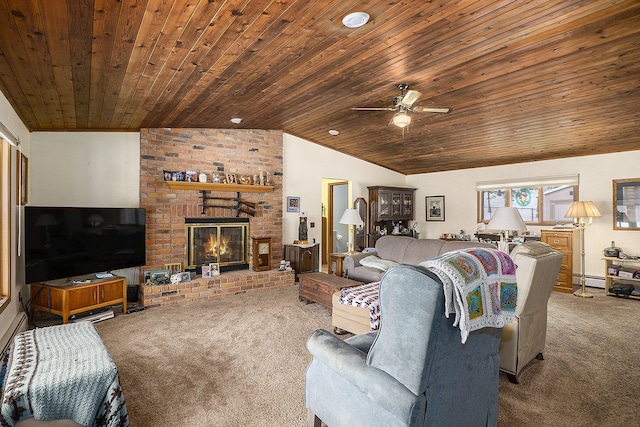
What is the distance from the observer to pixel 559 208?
615 cm

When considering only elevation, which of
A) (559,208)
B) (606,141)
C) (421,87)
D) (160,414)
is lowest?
(160,414)

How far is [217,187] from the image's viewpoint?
5371 millimetres

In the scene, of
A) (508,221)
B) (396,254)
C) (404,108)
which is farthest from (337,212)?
(404,108)

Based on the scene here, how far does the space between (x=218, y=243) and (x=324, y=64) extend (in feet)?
11.4

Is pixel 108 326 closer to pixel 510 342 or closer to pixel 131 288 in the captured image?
pixel 131 288

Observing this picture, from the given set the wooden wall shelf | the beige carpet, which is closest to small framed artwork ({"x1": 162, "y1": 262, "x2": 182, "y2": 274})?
the beige carpet

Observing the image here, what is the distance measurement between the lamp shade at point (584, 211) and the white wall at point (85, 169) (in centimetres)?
678

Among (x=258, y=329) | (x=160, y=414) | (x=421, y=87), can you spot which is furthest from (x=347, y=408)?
(x=421, y=87)

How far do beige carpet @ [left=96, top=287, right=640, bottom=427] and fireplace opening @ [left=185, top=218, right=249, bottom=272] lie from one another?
1094 millimetres

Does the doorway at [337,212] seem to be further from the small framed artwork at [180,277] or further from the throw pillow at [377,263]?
the small framed artwork at [180,277]

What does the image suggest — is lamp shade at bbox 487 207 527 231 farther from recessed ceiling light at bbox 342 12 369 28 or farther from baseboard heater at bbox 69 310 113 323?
baseboard heater at bbox 69 310 113 323

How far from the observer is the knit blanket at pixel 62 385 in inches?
64.2

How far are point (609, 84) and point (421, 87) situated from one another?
5.99 feet

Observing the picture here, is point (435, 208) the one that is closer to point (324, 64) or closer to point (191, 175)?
point (191, 175)
